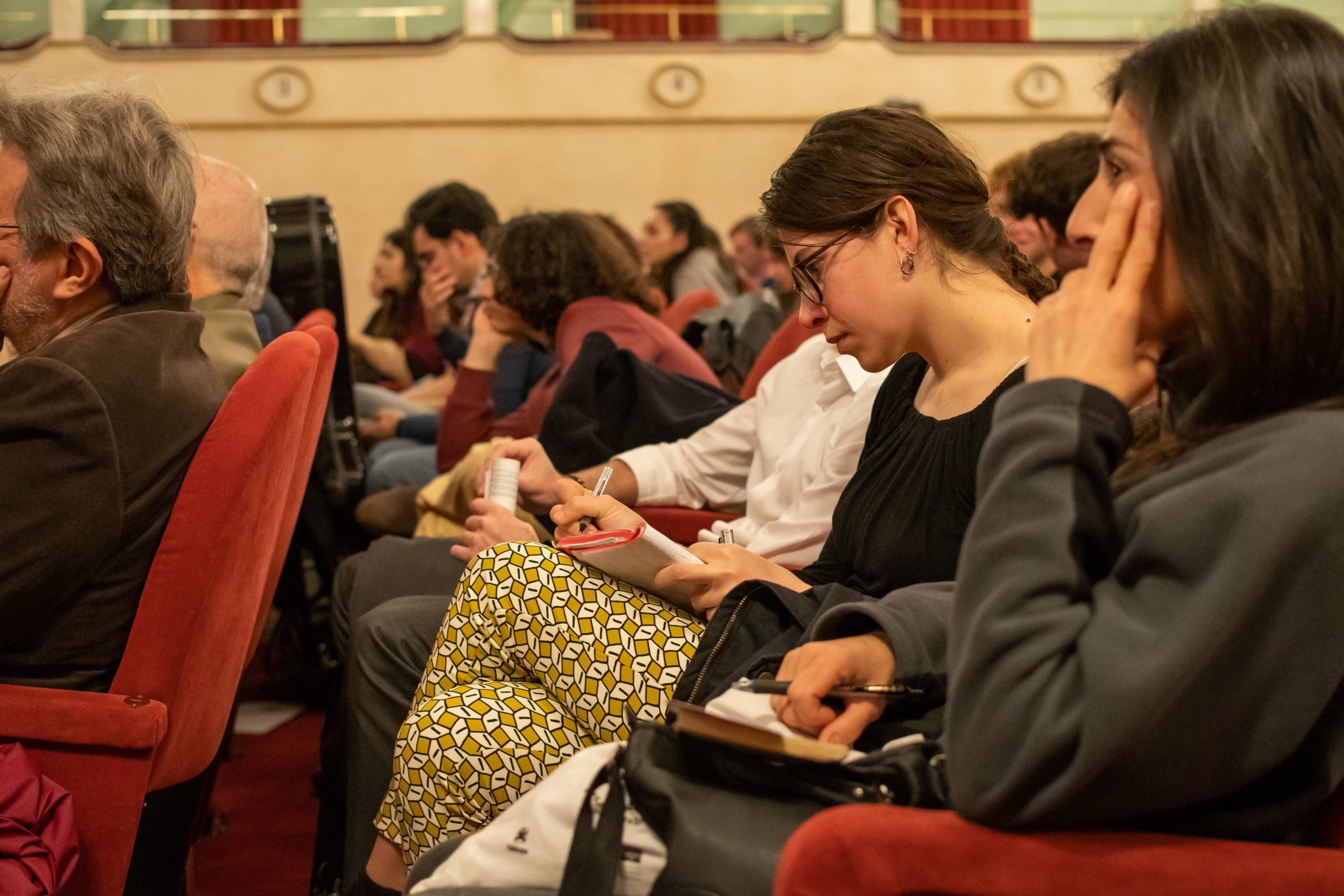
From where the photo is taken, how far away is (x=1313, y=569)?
2.81 ft

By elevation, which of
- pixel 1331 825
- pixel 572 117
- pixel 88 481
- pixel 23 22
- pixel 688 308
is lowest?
pixel 1331 825

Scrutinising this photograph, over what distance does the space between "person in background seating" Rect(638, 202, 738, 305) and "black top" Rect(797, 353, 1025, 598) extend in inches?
182

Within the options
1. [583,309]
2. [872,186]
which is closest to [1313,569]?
[872,186]

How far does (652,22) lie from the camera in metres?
10.6

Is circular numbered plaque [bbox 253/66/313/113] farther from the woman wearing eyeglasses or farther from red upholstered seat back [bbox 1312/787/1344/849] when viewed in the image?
red upholstered seat back [bbox 1312/787/1344/849]

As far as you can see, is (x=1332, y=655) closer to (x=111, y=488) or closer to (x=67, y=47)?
(x=111, y=488)

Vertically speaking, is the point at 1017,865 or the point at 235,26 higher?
the point at 235,26

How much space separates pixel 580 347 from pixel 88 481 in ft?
5.27

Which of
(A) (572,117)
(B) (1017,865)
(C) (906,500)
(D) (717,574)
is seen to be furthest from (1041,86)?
(B) (1017,865)

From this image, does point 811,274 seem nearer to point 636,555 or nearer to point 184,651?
point 636,555

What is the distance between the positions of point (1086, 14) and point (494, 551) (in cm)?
1070

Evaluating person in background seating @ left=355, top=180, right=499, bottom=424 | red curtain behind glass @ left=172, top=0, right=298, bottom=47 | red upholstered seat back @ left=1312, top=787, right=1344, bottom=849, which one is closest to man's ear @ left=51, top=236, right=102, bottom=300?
red upholstered seat back @ left=1312, top=787, right=1344, bottom=849

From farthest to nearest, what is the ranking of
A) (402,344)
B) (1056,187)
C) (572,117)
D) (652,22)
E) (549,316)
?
(652,22), (572,117), (402,344), (549,316), (1056,187)

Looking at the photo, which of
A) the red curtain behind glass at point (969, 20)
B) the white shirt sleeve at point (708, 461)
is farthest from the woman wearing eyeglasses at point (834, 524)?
the red curtain behind glass at point (969, 20)
